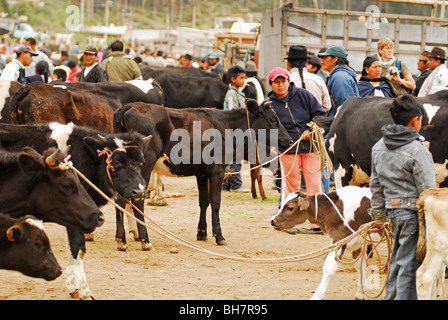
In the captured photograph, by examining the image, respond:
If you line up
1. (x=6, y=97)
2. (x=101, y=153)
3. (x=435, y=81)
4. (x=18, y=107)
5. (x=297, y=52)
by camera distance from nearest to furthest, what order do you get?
(x=101, y=153) → (x=18, y=107) → (x=6, y=97) → (x=297, y=52) → (x=435, y=81)

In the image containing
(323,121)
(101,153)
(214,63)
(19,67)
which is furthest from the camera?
(214,63)

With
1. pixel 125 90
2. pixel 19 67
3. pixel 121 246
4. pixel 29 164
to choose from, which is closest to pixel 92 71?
pixel 19 67

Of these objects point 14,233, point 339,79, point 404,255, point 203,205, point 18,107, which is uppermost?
point 339,79

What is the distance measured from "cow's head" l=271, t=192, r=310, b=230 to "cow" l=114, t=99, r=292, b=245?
204 centimetres

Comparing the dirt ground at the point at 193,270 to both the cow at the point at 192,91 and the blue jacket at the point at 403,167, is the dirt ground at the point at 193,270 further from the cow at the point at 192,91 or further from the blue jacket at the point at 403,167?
the cow at the point at 192,91

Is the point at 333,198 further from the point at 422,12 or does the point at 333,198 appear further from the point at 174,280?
the point at 422,12

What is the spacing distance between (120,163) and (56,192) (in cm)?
170

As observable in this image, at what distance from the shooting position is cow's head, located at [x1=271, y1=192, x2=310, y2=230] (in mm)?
7488

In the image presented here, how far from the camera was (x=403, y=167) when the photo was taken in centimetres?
590

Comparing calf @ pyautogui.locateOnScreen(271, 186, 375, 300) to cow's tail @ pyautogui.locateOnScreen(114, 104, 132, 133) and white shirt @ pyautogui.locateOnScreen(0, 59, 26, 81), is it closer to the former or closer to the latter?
cow's tail @ pyautogui.locateOnScreen(114, 104, 132, 133)

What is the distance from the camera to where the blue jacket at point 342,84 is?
10.7 m

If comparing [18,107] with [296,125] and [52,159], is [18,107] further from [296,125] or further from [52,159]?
[52,159]

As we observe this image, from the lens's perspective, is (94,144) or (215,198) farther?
(215,198)

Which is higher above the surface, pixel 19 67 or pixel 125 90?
pixel 19 67
